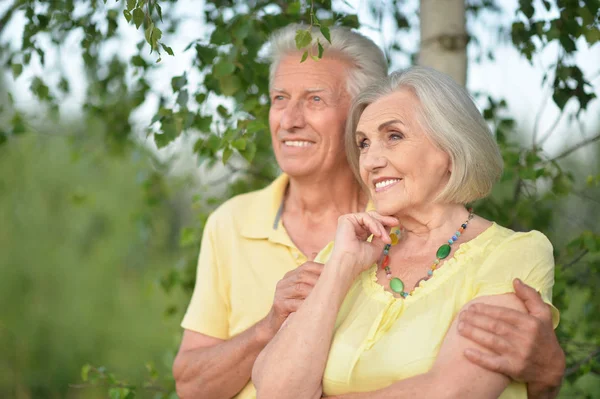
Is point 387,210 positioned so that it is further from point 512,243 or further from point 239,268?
point 239,268

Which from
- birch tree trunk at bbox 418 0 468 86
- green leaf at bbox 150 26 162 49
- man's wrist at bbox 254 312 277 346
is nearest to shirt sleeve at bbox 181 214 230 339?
man's wrist at bbox 254 312 277 346

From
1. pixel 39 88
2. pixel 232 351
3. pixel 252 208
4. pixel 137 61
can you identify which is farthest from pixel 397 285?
pixel 39 88

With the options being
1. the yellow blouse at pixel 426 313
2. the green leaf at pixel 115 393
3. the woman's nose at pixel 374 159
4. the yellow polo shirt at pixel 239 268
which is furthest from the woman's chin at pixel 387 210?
the green leaf at pixel 115 393

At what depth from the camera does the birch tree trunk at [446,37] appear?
324cm

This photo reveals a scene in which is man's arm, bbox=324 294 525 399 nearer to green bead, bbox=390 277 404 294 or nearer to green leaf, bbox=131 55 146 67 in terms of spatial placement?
green bead, bbox=390 277 404 294

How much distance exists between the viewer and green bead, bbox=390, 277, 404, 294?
→ 2.29 metres

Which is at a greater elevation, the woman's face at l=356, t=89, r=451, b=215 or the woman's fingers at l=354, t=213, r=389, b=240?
the woman's face at l=356, t=89, r=451, b=215

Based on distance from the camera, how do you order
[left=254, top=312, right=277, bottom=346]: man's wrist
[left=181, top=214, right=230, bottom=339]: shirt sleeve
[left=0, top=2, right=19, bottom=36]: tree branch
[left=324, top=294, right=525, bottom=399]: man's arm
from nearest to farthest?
[left=324, top=294, right=525, bottom=399]: man's arm → [left=254, top=312, right=277, bottom=346]: man's wrist → [left=181, top=214, right=230, bottom=339]: shirt sleeve → [left=0, top=2, right=19, bottom=36]: tree branch

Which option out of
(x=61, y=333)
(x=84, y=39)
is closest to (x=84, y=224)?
(x=61, y=333)

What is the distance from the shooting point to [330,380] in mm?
2221

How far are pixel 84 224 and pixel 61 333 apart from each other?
5.71 feet

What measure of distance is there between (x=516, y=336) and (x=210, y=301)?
1298mm

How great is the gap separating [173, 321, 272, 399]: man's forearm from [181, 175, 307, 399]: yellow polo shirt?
0.09 meters

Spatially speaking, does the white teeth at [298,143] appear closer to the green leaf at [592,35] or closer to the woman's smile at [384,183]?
the woman's smile at [384,183]
